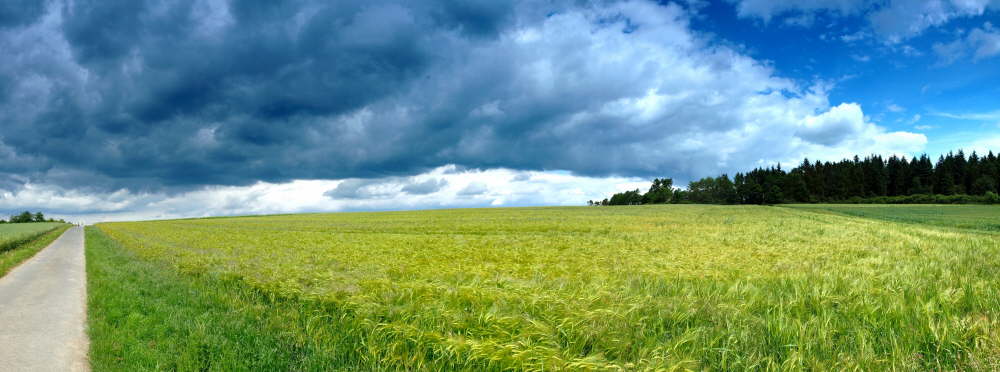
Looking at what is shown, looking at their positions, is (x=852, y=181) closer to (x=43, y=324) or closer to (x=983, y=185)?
(x=983, y=185)

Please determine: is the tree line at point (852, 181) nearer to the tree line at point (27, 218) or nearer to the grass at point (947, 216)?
the grass at point (947, 216)

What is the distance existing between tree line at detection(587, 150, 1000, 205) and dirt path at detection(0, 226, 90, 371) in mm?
127410

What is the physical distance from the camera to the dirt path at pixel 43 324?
740 cm

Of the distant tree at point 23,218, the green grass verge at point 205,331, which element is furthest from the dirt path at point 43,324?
the distant tree at point 23,218

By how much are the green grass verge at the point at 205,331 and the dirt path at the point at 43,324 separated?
0.90ft

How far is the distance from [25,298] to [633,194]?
525ft

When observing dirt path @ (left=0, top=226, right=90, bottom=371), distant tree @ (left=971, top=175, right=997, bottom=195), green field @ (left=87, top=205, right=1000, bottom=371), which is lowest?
dirt path @ (left=0, top=226, right=90, bottom=371)

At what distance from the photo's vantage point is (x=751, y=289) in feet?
29.3

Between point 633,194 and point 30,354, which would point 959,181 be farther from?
point 30,354

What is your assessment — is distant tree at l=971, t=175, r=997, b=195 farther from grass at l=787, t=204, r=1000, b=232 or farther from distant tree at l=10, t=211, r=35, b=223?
distant tree at l=10, t=211, r=35, b=223

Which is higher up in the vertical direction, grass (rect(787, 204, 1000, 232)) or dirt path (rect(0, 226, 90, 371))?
dirt path (rect(0, 226, 90, 371))

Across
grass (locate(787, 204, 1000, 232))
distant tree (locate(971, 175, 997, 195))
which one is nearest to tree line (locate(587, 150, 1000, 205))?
distant tree (locate(971, 175, 997, 195))

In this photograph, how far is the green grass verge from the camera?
692 cm

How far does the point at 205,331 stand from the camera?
27.3 ft
